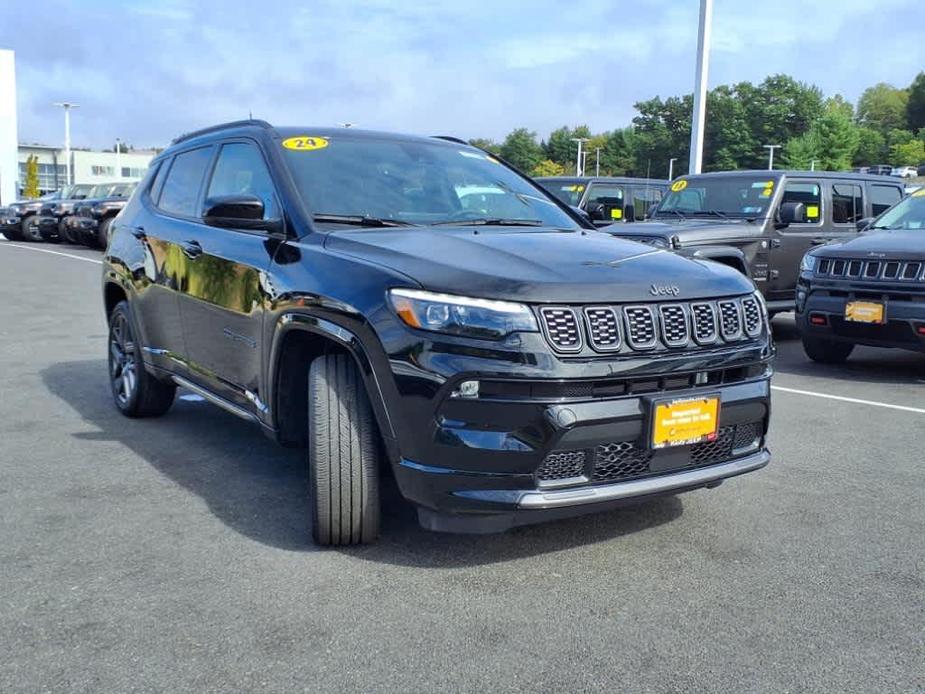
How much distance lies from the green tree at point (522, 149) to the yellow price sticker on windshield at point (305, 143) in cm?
10265

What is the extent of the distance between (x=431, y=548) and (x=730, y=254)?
5.86 m

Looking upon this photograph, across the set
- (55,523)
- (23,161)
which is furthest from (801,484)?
(23,161)

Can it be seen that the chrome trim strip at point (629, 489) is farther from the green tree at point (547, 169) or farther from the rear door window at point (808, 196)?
the green tree at point (547, 169)

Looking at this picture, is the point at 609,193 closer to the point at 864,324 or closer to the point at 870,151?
the point at 864,324

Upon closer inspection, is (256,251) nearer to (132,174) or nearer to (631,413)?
(631,413)

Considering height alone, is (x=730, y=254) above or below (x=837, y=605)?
above

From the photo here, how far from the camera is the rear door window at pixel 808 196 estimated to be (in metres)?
10.3

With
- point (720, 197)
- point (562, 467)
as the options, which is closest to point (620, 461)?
point (562, 467)

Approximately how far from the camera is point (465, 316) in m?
3.19

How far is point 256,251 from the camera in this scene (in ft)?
13.7

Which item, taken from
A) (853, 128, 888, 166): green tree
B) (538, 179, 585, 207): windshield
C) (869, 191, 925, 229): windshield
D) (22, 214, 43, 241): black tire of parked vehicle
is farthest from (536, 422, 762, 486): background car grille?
(853, 128, 888, 166): green tree

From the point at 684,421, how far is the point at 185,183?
3265mm

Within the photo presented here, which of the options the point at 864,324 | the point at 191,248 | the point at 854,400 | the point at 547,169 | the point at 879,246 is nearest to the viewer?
the point at 191,248

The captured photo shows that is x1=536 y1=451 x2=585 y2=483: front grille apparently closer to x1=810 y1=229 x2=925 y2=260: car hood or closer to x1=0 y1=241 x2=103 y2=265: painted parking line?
x1=810 y1=229 x2=925 y2=260: car hood
